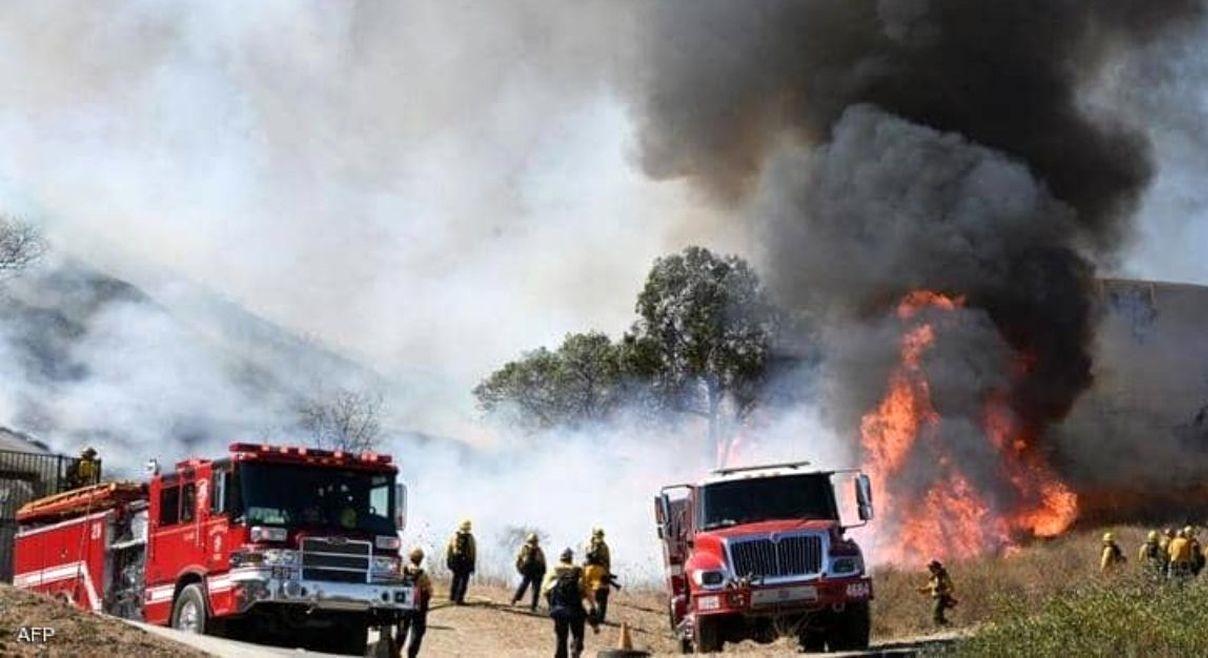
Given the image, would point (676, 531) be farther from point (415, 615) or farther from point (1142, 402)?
point (1142, 402)

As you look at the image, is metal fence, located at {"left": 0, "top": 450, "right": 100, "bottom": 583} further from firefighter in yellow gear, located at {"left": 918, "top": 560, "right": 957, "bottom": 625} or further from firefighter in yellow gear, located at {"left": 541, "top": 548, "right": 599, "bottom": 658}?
firefighter in yellow gear, located at {"left": 918, "top": 560, "right": 957, "bottom": 625}

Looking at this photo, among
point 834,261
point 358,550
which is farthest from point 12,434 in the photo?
point 358,550

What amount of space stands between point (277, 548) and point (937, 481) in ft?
63.0

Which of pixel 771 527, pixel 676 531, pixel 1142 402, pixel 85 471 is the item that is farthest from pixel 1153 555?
pixel 1142 402

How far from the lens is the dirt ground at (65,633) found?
11320mm

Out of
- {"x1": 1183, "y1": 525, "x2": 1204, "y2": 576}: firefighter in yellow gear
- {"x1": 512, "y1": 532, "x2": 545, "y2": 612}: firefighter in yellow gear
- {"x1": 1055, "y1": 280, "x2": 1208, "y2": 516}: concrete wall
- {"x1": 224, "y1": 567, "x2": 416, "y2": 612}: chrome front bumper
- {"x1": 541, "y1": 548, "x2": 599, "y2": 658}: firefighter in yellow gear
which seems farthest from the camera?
{"x1": 1055, "y1": 280, "x2": 1208, "y2": 516}: concrete wall

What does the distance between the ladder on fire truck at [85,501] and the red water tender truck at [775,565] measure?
7.60m

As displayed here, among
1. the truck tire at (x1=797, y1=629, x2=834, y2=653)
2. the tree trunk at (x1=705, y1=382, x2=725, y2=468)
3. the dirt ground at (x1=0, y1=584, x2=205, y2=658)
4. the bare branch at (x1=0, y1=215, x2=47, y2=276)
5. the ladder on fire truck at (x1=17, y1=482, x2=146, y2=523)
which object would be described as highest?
the bare branch at (x1=0, y1=215, x2=47, y2=276)

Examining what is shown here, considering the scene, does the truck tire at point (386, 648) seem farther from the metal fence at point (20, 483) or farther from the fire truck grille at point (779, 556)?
the metal fence at point (20, 483)

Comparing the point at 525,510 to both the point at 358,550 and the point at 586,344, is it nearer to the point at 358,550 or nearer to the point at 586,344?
the point at 586,344

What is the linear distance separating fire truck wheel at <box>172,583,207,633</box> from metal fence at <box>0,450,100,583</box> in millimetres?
9853

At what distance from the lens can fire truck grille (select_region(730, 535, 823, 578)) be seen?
17.1 metres

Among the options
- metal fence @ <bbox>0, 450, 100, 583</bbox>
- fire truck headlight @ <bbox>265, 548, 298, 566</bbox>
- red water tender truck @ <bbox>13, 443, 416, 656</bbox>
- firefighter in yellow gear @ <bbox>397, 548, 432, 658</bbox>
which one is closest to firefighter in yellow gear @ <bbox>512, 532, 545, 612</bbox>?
firefighter in yellow gear @ <bbox>397, 548, 432, 658</bbox>

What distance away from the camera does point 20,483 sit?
97.0ft
